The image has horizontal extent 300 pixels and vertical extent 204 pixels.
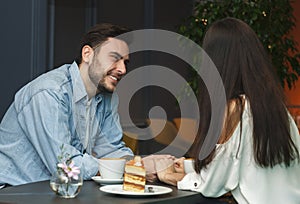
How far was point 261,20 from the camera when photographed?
4.66m

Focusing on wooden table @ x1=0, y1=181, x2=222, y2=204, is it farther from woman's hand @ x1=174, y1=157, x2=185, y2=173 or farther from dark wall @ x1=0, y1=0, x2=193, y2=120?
dark wall @ x1=0, y1=0, x2=193, y2=120

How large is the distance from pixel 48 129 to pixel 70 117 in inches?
6.5

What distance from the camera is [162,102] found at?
16.9 ft

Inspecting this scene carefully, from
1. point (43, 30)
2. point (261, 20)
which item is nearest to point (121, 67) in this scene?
point (43, 30)

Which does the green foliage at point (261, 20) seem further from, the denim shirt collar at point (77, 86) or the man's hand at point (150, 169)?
the man's hand at point (150, 169)

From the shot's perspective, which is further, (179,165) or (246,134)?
(179,165)

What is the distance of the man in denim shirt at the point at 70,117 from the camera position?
211 cm

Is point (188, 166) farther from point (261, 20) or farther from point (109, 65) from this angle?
point (261, 20)

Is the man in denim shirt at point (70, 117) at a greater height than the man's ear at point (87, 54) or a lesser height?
lesser

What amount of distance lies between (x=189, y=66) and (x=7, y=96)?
2.06 meters

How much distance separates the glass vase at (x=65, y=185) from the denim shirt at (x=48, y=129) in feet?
1.03

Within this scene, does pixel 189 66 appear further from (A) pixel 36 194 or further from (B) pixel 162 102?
(A) pixel 36 194

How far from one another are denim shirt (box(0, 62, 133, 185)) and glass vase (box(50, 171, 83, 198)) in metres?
0.31

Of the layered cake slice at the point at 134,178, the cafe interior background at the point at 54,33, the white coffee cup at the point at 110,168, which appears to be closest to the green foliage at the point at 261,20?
the cafe interior background at the point at 54,33
